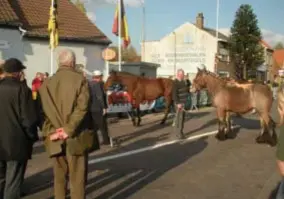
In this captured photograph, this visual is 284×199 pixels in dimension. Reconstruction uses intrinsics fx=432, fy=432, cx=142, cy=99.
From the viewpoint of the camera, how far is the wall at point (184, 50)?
2373 inches

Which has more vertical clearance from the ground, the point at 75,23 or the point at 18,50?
the point at 75,23

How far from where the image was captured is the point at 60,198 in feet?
17.8

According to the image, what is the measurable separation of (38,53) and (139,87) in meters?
7.56

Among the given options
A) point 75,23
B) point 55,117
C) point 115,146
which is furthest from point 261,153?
point 75,23

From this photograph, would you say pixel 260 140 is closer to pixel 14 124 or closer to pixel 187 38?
pixel 14 124

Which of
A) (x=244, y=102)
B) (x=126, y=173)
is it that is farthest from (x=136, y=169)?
(x=244, y=102)

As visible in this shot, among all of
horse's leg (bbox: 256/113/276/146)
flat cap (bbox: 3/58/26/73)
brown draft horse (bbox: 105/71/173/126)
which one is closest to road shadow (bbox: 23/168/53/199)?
flat cap (bbox: 3/58/26/73)

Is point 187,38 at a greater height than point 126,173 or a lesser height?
greater

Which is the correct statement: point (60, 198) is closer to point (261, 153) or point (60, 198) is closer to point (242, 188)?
point (242, 188)

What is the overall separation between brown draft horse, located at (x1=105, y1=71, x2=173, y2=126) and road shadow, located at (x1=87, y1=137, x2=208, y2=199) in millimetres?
5405

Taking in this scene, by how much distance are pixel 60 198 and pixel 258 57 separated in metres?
53.7

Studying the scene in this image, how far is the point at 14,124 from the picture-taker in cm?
525

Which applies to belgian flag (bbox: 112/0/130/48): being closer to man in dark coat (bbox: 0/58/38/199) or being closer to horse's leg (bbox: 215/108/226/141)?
horse's leg (bbox: 215/108/226/141)

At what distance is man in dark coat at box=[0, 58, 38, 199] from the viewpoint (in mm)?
→ 5227
